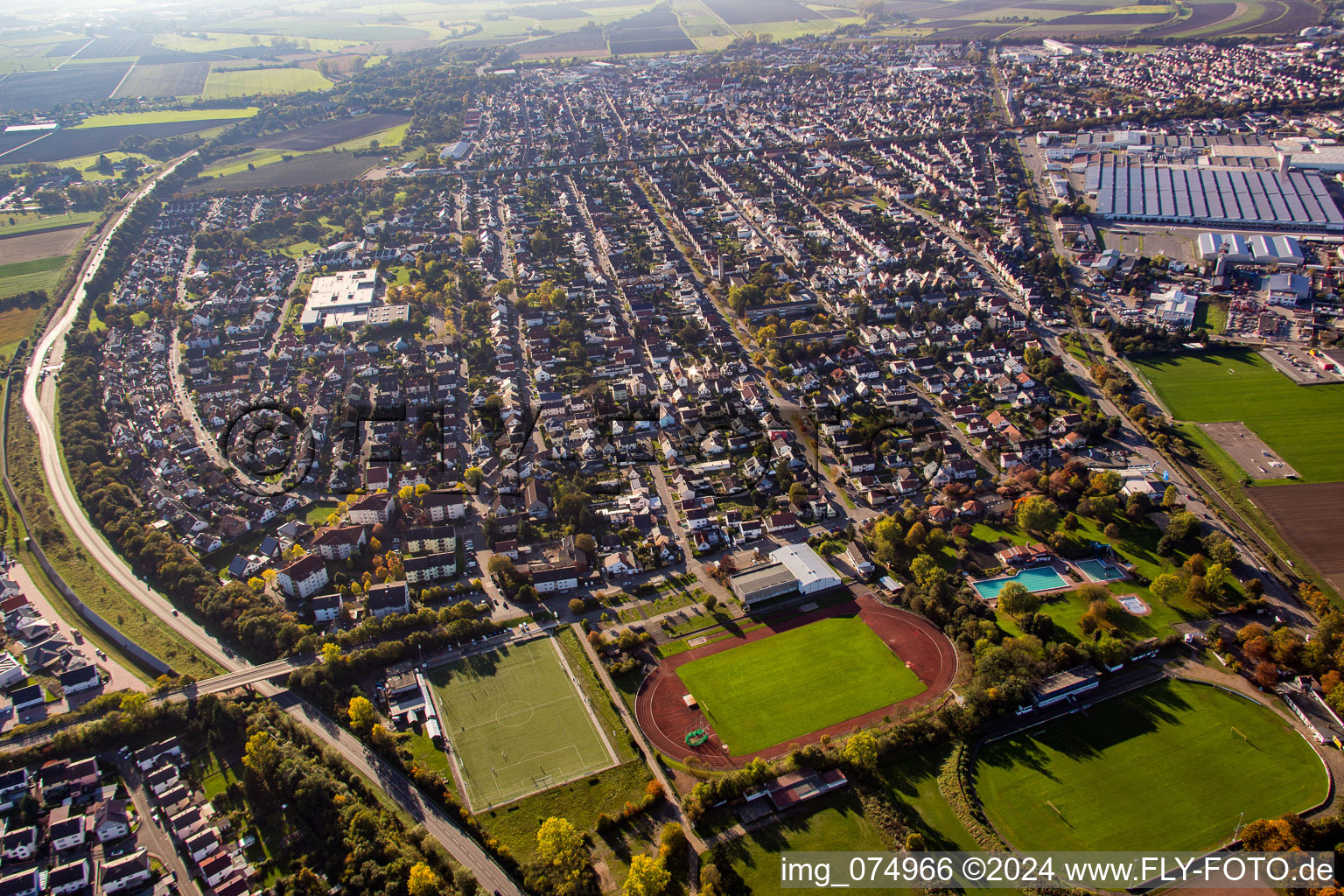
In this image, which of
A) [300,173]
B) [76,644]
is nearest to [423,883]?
[76,644]

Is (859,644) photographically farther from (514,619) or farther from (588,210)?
(588,210)

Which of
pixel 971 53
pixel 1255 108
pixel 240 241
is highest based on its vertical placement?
pixel 971 53

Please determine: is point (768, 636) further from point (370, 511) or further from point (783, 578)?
point (370, 511)

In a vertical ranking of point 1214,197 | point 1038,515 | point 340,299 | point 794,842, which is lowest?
point 794,842

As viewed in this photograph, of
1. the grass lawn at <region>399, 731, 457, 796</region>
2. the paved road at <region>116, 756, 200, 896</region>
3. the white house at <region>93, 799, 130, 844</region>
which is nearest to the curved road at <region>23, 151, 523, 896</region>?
the grass lawn at <region>399, 731, 457, 796</region>

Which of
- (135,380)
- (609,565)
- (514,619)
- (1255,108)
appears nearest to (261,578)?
(514,619)

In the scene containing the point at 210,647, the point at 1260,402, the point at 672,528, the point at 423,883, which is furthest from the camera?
the point at 1260,402

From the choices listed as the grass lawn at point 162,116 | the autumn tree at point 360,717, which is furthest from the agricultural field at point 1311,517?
the grass lawn at point 162,116
